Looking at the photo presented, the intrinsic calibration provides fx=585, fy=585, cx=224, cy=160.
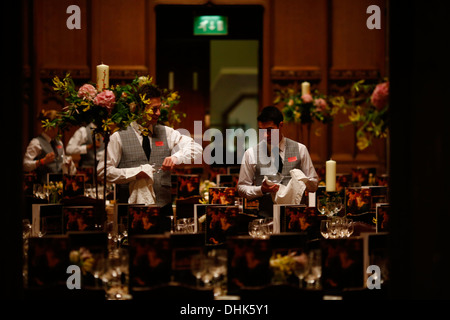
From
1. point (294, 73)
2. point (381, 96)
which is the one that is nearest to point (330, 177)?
point (381, 96)

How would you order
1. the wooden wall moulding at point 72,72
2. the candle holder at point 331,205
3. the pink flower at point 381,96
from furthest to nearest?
the wooden wall moulding at point 72,72, the candle holder at point 331,205, the pink flower at point 381,96

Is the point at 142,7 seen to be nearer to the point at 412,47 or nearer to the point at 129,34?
the point at 129,34

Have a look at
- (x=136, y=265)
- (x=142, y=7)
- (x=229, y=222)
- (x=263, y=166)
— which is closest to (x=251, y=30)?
(x=142, y=7)

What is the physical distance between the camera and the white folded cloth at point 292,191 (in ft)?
11.2

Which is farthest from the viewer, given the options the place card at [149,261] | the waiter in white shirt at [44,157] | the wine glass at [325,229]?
the waiter in white shirt at [44,157]

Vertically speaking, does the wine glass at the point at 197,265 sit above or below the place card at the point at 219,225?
below

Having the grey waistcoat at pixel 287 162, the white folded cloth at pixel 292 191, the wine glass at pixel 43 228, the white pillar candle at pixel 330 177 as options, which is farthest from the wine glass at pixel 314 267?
the white pillar candle at pixel 330 177

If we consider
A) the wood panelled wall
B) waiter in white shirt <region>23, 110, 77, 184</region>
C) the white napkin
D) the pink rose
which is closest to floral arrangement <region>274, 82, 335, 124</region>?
the pink rose

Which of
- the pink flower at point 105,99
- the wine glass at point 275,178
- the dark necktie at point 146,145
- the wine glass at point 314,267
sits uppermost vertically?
the pink flower at point 105,99

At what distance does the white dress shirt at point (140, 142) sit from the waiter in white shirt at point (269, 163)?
1.75 ft

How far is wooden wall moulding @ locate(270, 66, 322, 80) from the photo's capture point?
28.8ft

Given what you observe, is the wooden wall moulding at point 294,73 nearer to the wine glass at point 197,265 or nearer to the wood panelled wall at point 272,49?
the wood panelled wall at point 272,49

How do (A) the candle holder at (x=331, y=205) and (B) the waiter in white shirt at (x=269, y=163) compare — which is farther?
(A) the candle holder at (x=331, y=205)

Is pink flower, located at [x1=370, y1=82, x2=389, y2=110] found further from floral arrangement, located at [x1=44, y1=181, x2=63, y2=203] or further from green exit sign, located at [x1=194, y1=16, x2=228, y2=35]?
green exit sign, located at [x1=194, y1=16, x2=228, y2=35]
